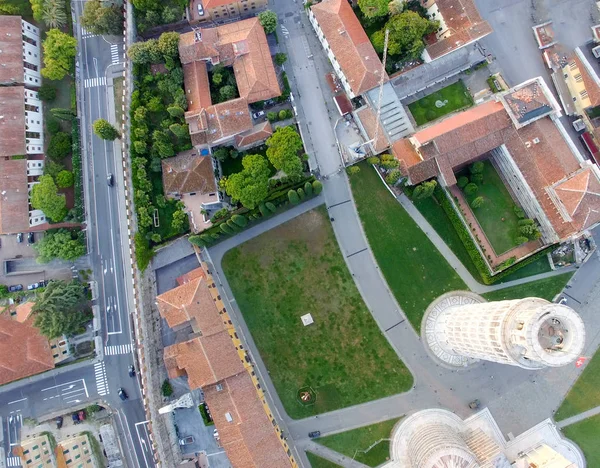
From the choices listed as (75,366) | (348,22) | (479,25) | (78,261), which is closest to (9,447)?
(75,366)

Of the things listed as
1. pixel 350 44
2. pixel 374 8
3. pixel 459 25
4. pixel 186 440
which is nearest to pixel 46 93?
pixel 350 44

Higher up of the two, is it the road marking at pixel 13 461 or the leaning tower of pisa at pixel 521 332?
the road marking at pixel 13 461

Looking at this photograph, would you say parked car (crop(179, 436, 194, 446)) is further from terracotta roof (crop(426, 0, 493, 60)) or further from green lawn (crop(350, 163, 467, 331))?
terracotta roof (crop(426, 0, 493, 60))

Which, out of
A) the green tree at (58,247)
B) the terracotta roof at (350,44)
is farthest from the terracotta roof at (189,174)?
the terracotta roof at (350,44)

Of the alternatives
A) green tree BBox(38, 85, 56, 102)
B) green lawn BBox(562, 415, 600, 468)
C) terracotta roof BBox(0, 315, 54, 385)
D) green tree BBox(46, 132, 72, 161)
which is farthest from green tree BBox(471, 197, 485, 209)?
green tree BBox(38, 85, 56, 102)

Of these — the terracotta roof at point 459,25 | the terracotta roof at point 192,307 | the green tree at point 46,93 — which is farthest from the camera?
the green tree at point 46,93

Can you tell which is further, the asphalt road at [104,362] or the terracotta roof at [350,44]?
the asphalt road at [104,362]

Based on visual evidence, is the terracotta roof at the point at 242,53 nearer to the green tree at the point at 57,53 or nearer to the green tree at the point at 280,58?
the green tree at the point at 280,58
